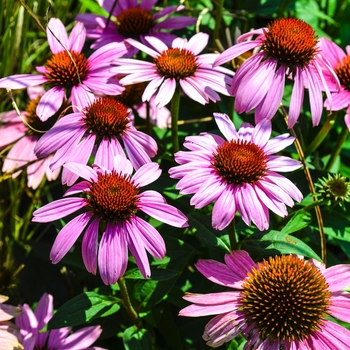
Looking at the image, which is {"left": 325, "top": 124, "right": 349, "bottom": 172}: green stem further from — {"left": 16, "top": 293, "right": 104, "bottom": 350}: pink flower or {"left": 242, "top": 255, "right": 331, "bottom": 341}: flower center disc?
{"left": 16, "top": 293, "right": 104, "bottom": 350}: pink flower

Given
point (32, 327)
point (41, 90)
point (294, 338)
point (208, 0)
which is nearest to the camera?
point (294, 338)

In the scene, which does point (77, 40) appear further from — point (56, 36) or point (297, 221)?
point (297, 221)

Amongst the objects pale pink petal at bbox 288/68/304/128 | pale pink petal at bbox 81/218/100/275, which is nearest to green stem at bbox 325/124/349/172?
pale pink petal at bbox 288/68/304/128

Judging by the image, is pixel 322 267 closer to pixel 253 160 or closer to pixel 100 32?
pixel 253 160

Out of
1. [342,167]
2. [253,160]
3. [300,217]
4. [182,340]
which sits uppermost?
[253,160]

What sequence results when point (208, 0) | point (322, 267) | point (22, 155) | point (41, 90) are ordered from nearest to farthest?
point (322, 267) → point (22, 155) → point (41, 90) → point (208, 0)

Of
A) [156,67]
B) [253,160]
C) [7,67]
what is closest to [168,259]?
[253,160]
